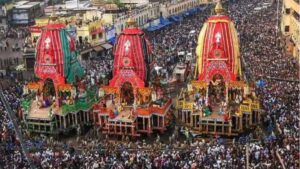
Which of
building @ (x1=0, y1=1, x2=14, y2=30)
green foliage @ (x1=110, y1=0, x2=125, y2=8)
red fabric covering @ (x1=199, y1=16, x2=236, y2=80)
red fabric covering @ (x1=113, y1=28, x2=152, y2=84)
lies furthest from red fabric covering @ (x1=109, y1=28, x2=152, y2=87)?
building @ (x1=0, y1=1, x2=14, y2=30)

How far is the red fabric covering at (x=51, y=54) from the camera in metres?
34.6

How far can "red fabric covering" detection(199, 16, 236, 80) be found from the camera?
107ft

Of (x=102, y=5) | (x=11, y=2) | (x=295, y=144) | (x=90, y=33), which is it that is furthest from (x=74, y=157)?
(x=11, y=2)

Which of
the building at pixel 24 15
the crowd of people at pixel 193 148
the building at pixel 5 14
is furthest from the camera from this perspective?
the building at pixel 24 15

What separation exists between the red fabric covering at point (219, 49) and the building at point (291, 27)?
14.9 metres

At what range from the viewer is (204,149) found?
29531 mm

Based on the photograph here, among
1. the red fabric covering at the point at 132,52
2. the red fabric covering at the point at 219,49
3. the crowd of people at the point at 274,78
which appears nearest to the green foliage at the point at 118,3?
the crowd of people at the point at 274,78

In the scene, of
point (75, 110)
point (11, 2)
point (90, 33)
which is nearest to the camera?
point (75, 110)

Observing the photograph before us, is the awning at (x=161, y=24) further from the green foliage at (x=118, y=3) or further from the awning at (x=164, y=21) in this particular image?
the green foliage at (x=118, y=3)

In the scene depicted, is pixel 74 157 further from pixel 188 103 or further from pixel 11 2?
pixel 11 2

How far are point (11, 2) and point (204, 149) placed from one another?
5733cm

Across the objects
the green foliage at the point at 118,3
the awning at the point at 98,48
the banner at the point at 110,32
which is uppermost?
the green foliage at the point at 118,3

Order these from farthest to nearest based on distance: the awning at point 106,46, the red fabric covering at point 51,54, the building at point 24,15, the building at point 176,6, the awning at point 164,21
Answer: the building at point 24,15 < the building at point 176,6 < the awning at point 164,21 < the awning at point 106,46 < the red fabric covering at point 51,54

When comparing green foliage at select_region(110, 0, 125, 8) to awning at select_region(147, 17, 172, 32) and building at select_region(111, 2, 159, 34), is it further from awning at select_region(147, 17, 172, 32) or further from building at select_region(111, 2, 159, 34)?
awning at select_region(147, 17, 172, 32)
